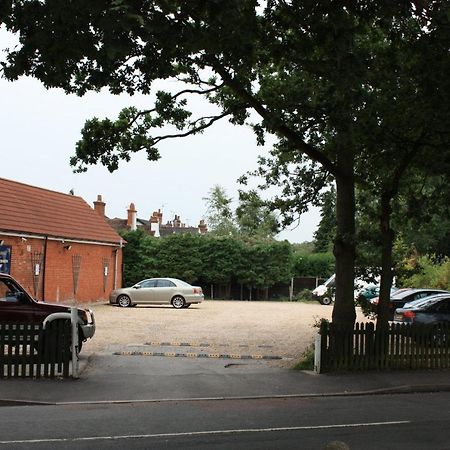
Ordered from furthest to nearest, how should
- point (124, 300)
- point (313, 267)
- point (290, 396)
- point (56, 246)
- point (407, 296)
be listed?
1. point (313, 267)
2. point (124, 300)
3. point (56, 246)
4. point (407, 296)
5. point (290, 396)

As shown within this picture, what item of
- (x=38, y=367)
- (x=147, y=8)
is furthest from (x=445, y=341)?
(x=147, y=8)

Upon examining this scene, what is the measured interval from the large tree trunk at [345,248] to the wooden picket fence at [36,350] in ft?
19.1

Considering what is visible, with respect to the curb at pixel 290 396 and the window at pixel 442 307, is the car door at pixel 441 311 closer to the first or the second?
the window at pixel 442 307

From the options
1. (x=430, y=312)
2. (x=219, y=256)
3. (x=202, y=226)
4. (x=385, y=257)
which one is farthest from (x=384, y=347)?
(x=202, y=226)

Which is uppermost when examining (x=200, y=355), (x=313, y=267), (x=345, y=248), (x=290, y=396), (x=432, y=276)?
(x=345, y=248)

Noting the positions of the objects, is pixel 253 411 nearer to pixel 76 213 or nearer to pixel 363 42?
pixel 363 42

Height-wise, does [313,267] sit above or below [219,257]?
below

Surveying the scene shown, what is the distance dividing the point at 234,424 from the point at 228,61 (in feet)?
17.0

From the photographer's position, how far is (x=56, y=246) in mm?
28297

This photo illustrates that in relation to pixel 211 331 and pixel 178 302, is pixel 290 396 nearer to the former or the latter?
pixel 211 331

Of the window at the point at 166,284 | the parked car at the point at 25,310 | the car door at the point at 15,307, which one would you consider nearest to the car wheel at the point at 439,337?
the parked car at the point at 25,310

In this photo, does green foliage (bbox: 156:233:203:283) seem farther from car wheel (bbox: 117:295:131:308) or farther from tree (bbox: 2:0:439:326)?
tree (bbox: 2:0:439:326)

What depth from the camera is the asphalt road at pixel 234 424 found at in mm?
6938

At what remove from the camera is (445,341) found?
13.7 metres
